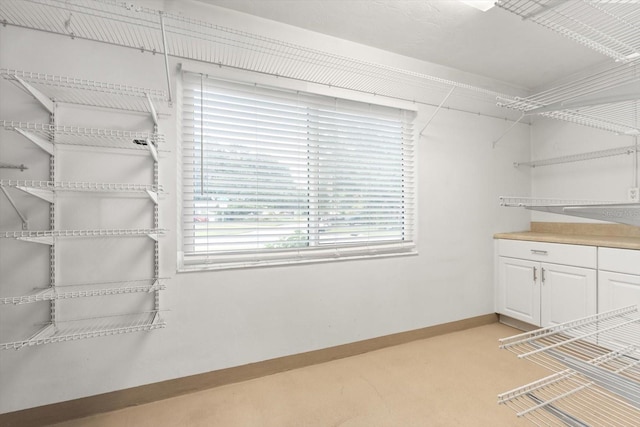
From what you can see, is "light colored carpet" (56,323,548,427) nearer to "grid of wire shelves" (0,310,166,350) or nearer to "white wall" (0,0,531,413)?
"white wall" (0,0,531,413)

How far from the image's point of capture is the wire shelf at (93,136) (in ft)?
4.61

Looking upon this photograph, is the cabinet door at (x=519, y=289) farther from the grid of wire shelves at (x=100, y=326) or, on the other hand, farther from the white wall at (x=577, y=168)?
the grid of wire shelves at (x=100, y=326)

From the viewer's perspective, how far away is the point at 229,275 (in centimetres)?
193

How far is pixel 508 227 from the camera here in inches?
118

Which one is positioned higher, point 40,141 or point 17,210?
point 40,141

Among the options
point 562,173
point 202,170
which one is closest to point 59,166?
point 202,170

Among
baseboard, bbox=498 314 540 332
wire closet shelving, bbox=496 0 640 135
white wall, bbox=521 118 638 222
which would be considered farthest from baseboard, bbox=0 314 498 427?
white wall, bbox=521 118 638 222

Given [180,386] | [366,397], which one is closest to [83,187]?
[180,386]

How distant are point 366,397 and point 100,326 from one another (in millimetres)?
1548

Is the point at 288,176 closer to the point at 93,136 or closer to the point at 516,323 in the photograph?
the point at 93,136

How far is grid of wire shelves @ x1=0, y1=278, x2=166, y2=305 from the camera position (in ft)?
4.61

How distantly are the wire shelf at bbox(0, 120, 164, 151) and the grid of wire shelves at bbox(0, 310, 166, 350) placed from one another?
3.10ft

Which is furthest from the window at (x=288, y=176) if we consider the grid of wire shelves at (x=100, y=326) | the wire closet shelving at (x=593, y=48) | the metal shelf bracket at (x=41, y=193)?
the wire closet shelving at (x=593, y=48)

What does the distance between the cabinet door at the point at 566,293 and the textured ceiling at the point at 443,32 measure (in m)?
1.69
